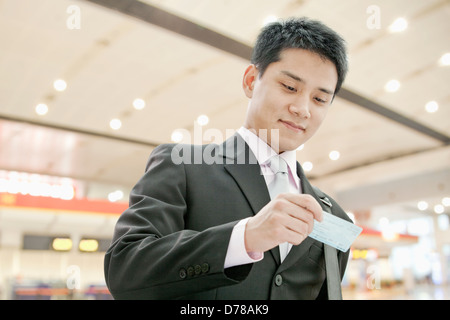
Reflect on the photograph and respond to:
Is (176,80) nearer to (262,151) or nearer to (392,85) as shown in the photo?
(392,85)

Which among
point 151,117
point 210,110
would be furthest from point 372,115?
point 151,117

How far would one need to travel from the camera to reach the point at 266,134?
1128 millimetres

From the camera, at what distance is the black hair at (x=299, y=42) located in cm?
109

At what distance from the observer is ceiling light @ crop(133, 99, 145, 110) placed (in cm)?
885

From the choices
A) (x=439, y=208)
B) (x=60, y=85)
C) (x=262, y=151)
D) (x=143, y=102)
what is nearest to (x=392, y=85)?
(x=143, y=102)

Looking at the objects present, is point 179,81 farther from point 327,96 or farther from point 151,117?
point 327,96

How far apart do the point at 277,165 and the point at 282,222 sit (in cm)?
39

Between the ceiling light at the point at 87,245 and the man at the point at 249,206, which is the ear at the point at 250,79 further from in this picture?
the ceiling light at the point at 87,245

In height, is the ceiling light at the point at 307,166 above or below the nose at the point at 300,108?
above

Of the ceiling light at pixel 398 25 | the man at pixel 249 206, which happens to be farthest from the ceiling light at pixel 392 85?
the man at pixel 249 206

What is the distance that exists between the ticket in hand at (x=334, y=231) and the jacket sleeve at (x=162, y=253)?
0.61 feet

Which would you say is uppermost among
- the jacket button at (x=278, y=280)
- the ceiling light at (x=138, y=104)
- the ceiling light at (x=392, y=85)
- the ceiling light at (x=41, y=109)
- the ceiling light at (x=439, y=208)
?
the ceiling light at (x=439, y=208)

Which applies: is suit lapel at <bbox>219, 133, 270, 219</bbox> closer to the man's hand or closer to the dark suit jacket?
the dark suit jacket
